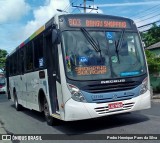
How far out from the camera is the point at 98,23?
852cm

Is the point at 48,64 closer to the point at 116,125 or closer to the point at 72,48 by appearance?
the point at 72,48

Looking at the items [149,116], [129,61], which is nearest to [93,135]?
[129,61]

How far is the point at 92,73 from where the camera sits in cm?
798

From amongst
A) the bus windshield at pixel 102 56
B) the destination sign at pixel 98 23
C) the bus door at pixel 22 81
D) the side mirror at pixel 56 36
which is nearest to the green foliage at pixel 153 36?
the bus door at pixel 22 81

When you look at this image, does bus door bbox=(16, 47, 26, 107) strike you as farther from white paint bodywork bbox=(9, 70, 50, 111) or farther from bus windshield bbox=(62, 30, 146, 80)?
bus windshield bbox=(62, 30, 146, 80)

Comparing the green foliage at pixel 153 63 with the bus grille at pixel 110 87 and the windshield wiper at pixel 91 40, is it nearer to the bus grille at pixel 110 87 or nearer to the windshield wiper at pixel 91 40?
the bus grille at pixel 110 87

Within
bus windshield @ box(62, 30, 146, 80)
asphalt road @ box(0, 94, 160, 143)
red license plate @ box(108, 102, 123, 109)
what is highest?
bus windshield @ box(62, 30, 146, 80)

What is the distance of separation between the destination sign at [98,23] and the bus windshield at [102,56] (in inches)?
8.4

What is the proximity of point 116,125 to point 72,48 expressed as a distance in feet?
8.57

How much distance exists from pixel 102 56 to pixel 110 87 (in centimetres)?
86

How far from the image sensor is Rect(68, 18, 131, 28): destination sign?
8320 millimetres

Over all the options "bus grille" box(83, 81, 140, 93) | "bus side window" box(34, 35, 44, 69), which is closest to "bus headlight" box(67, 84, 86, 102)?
"bus grille" box(83, 81, 140, 93)

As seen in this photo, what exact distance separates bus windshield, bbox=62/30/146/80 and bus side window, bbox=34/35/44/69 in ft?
6.51

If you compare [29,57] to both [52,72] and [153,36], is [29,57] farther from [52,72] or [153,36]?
[153,36]
